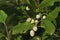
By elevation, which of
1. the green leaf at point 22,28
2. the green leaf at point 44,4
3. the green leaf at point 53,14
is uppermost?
the green leaf at point 44,4

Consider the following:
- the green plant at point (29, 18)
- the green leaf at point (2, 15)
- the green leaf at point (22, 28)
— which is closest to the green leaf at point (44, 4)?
the green plant at point (29, 18)

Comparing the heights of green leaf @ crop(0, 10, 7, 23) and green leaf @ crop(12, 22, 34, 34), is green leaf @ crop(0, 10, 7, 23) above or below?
above

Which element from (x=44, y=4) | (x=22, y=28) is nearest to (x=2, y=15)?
(x=22, y=28)

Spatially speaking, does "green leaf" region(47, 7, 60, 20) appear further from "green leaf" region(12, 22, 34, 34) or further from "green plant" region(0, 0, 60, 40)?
"green leaf" region(12, 22, 34, 34)

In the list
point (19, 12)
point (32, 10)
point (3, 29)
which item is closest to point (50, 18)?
Result: point (32, 10)

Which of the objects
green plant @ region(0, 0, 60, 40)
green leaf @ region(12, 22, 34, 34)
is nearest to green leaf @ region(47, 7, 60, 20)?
green plant @ region(0, 0, 60, 40)

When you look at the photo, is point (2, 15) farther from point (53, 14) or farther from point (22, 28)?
point (53, 14)

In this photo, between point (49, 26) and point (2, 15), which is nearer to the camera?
point (49, 26)

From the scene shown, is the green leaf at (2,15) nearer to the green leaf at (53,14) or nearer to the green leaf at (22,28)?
the green leaf at (22,28)

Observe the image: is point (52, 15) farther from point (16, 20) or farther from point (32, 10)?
point (16, 20)
